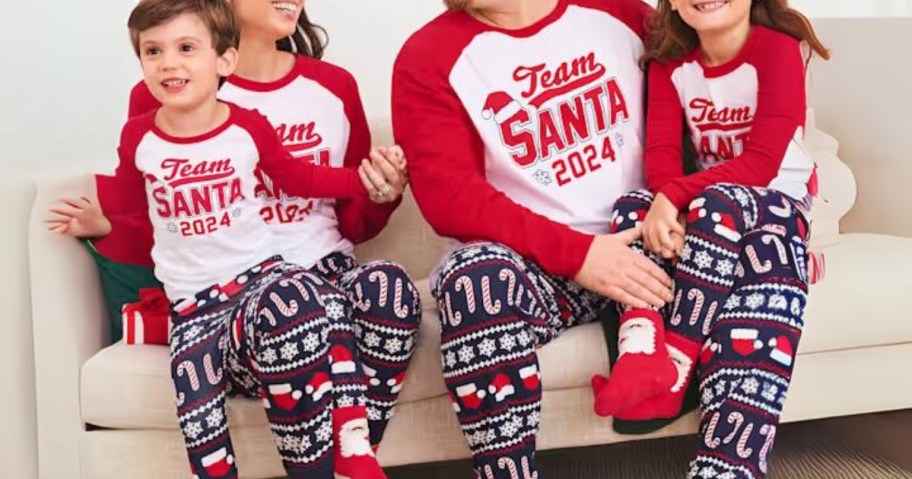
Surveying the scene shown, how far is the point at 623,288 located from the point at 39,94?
1437mm

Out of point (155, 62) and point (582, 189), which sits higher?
point (155, 62)

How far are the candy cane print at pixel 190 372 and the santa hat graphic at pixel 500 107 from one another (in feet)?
1.99

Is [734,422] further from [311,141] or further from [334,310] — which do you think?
[311,141]

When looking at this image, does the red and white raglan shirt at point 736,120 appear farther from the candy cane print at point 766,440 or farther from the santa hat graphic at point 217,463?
the santa hat graphic at point 217,463

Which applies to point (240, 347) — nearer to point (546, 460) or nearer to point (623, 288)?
point (623, 288)

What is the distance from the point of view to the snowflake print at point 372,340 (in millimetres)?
1700

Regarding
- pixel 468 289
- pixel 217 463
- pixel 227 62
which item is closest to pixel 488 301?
pixel 468 289

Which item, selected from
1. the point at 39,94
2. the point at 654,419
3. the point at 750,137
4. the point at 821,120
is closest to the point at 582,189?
the point at 750,137

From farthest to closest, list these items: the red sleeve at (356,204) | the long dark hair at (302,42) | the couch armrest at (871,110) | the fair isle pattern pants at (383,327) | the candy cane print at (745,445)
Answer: the couch armrest at (871,110) → the long dark hair at (302,42) → the red sleeve at (356,204) → the fair isle pattern pants at (383,327) → the candy cane print at (745,445)

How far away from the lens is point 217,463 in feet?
5.42

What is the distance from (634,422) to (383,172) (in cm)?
56

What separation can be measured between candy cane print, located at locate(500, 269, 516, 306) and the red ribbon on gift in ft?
1.87

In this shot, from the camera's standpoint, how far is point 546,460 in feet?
7.32

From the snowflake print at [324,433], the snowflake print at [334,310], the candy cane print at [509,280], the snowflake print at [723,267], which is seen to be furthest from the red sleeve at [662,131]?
the snowflake print at [324,433]
